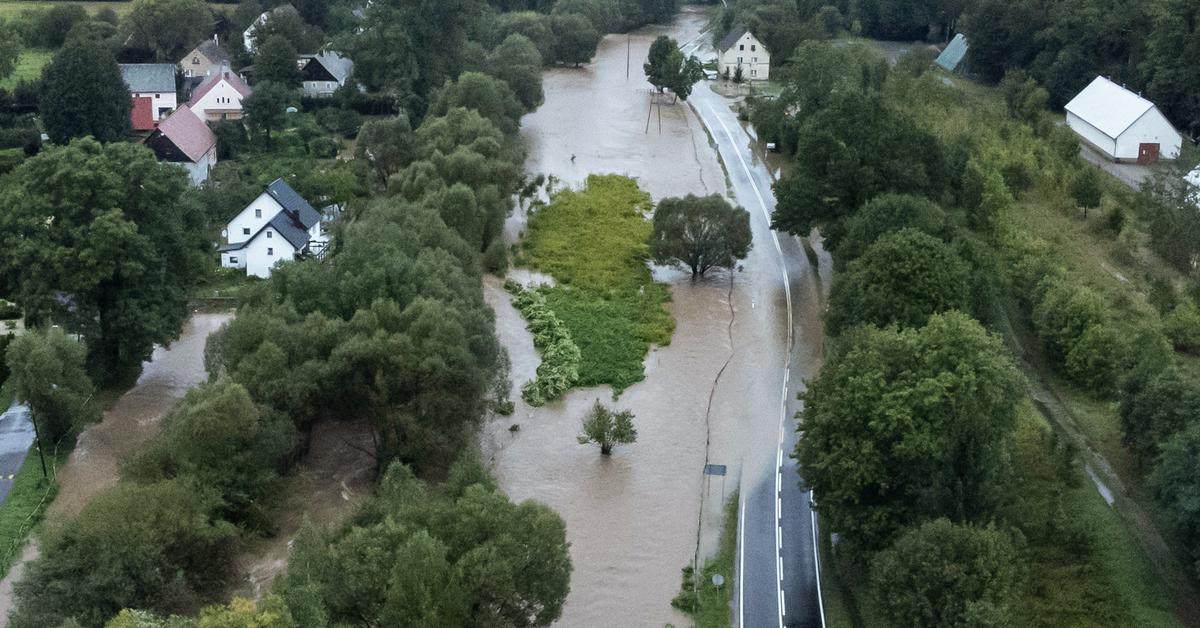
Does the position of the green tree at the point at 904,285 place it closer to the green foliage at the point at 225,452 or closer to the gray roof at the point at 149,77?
the green foliage at the point at 225,452

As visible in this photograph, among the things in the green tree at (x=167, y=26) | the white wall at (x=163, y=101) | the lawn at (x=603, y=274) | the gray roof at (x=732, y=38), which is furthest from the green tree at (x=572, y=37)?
the lawn at (x=603, y=274)

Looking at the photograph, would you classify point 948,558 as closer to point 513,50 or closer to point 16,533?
point 16,533

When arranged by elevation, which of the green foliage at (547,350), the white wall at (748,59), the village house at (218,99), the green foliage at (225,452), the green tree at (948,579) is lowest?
the white wall at (748,59)

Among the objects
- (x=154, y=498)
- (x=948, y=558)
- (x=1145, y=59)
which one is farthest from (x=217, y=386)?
(x=1145, y=59)

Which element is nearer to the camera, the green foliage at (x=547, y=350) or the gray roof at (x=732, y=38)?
the green foliage at (x=547, y=350)

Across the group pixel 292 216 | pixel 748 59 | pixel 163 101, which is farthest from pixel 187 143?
pixel 748 59

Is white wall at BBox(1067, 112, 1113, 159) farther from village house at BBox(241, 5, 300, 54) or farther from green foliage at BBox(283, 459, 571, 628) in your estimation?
green foliage at BBox(283, 459, 571, 628)

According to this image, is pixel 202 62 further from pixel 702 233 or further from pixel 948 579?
pixel 948 579

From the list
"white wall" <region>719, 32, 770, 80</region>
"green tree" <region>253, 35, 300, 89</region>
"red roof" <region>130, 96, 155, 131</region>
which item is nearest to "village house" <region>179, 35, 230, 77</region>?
"green tree" <region>253, 35, 300, 89</region>
